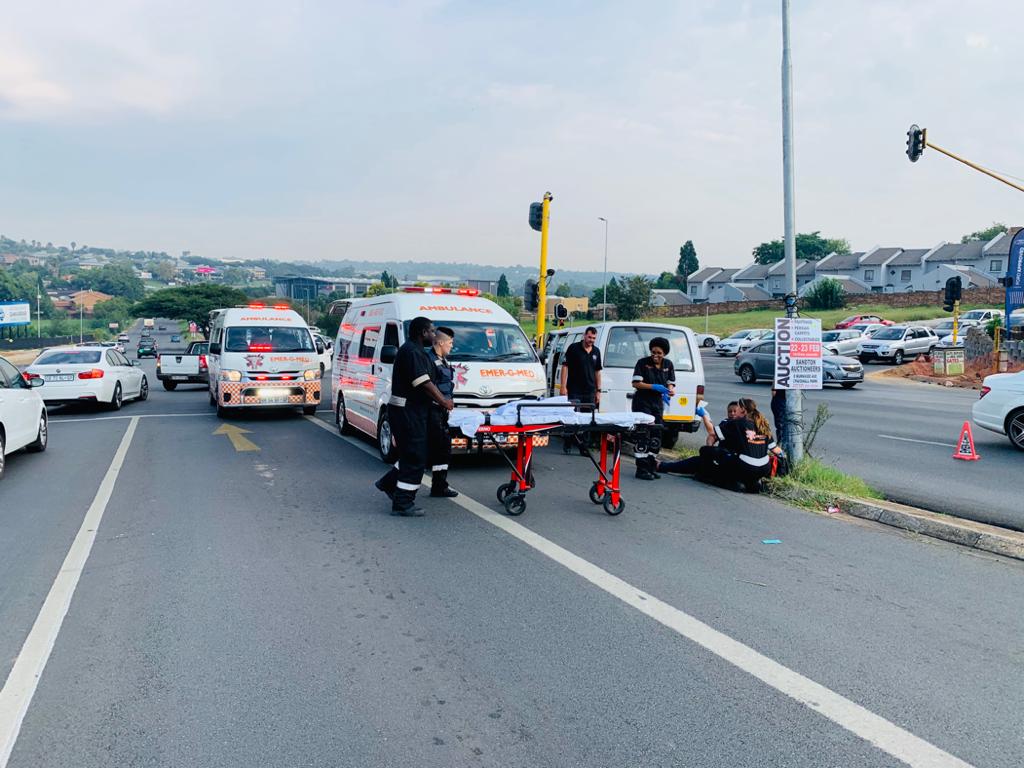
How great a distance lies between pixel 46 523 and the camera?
766 centimetres

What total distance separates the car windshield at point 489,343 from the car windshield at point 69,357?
10.8m

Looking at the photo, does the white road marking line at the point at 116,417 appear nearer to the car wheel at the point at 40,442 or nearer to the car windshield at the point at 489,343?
the car wheel at the point at 40,442

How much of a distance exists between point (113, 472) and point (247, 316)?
7.22m

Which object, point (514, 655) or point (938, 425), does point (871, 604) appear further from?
point (938, 425)

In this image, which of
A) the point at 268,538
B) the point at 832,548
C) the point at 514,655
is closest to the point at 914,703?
the point at 514,655

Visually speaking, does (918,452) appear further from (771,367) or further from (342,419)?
(771,367)

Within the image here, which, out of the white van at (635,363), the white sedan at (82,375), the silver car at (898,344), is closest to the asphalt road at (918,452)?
the white van at (635,363)

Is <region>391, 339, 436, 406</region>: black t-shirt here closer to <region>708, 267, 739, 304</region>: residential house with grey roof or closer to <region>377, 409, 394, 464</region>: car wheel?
<region>377, 409, 394, 464</region>: car wheel

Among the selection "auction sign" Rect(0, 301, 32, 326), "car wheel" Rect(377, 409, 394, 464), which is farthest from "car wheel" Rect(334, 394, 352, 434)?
"auction sign" Rect(0, 301, 32, 326)

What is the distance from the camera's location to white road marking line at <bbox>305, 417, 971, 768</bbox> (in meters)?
3.51

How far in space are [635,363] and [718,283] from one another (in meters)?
104

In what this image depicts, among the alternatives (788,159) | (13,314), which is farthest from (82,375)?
(13,314)

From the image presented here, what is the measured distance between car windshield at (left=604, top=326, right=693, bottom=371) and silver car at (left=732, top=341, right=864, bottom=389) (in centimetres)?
1635

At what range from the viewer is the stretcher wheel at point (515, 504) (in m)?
7.81
